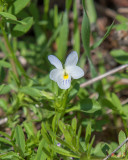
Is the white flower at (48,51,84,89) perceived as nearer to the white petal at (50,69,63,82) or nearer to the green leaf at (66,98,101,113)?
the white petal at (50,69,63,82)

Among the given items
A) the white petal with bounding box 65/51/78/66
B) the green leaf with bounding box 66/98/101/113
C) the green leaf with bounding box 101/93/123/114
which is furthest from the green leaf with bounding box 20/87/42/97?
the green leaf with bounding box 101/93/123/114

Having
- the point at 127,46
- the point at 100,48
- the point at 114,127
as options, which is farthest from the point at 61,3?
the point at 114,127

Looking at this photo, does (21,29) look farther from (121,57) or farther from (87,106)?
(121,57)

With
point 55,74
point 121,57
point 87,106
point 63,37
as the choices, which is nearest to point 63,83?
point 55,74

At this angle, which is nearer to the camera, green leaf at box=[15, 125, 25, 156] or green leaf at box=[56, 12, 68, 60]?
green leaf at box=[15, 125, 25, 156]

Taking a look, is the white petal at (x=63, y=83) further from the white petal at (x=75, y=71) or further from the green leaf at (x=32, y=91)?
the green leaf at (x=32, y=91)

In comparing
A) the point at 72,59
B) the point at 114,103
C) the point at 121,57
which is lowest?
the point at 114,103

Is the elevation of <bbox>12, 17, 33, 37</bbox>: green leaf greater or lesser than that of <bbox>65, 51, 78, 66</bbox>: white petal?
greater

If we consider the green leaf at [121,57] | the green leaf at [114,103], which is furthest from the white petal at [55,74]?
the green leaf at [121,57]
